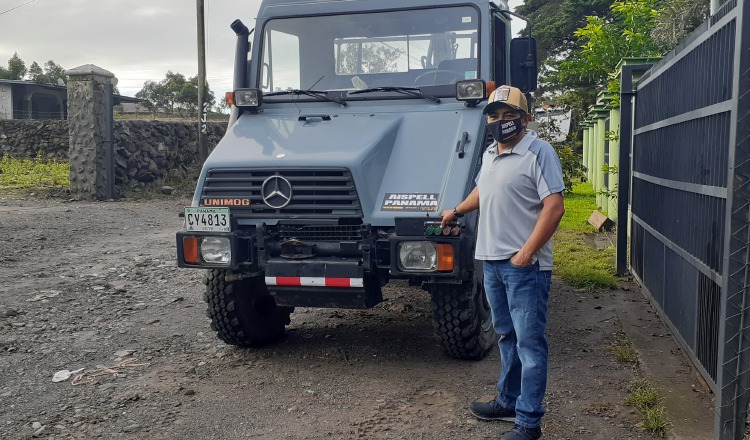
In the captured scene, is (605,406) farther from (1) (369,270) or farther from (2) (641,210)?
(2) (641,210)

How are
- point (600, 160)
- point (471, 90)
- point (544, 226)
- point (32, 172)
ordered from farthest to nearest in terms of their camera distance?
point (32, 172) → point (600, 160) → point (471, 90) → point (544, 226)

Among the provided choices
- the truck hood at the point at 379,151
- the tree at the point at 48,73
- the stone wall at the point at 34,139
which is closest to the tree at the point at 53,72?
the tree at the point at 48,73

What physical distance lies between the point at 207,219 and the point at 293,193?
60 cm

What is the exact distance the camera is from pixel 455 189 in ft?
A: 16.6

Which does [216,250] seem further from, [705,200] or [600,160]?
[600,160]

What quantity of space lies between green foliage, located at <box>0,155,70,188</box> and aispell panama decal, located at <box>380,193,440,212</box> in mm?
14597

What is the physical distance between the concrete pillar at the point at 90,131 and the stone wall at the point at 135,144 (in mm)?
948

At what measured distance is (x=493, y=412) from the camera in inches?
173

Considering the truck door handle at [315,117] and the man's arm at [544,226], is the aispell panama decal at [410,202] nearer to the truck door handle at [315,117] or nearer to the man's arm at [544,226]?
the truck door handle at [315,117]

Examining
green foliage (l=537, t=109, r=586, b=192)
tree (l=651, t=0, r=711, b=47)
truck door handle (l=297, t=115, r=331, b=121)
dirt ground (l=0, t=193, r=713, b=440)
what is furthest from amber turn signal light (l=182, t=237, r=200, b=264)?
green foliage (l=537, t=109, r=586, b=192)

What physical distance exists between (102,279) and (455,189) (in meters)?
5.22

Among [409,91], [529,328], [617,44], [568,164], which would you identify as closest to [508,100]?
[529,328]

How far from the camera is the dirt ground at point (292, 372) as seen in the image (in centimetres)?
442

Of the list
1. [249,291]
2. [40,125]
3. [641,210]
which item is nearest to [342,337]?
[249,291]
